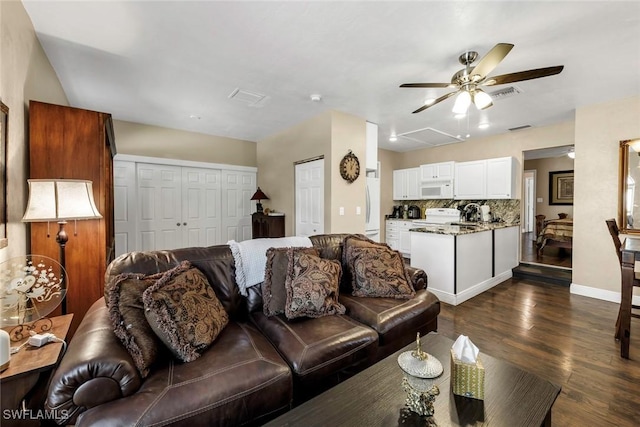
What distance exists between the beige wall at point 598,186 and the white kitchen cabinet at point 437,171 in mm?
1996

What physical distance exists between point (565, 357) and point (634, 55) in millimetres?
2744

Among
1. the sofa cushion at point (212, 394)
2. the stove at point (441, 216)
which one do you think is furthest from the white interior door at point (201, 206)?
the stove at point (441, 216)

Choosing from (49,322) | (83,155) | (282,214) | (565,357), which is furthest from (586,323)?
(83,155)

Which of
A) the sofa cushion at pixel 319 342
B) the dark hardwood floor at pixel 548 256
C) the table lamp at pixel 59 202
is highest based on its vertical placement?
the table lamp at pixel 59 202

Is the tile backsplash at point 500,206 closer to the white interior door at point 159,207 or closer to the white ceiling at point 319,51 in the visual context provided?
the white ceiling at point 319,51

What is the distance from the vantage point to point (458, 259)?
3.38m

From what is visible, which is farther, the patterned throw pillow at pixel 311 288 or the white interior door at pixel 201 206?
the white interior door at pixel 201 206

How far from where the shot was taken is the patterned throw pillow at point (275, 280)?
6.24ft

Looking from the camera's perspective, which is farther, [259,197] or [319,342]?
[259,197]

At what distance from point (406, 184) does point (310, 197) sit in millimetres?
3070

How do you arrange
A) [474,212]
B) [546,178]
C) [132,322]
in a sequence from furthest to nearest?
[546,178], [474,212], [132,322]

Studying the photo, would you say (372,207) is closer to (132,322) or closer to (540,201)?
(132,322)

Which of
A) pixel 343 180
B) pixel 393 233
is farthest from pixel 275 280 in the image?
pixel 393 233

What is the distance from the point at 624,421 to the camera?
5.11ft
